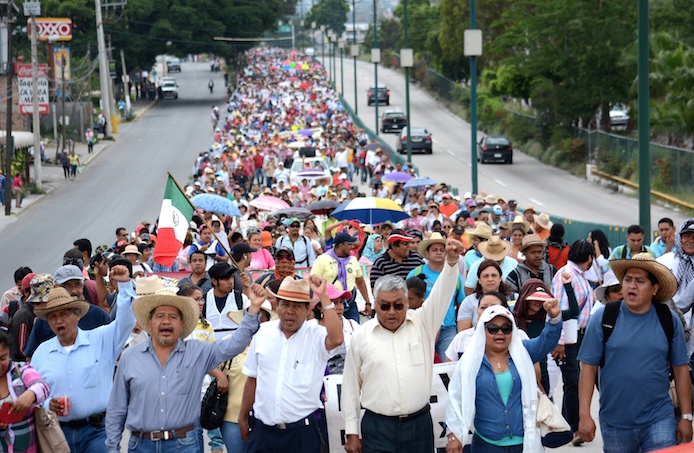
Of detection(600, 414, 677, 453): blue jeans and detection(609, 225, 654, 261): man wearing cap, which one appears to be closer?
detection(600, 414, 677, 453): blue jeans

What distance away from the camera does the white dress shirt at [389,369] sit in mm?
7324

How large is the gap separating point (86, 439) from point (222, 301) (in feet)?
6.81

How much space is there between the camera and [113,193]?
48.3m

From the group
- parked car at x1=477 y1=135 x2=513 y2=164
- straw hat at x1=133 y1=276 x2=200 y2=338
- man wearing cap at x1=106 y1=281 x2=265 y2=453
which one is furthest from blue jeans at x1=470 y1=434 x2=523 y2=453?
parked car at x1=477 y1=135 x2=513 y2=164

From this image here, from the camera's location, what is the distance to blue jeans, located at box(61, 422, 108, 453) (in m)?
7.89

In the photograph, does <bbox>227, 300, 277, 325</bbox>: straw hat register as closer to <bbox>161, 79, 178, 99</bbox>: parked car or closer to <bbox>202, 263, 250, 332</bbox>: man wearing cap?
<bbox>202, 263, 250, 332</bbox>: man wearing cap

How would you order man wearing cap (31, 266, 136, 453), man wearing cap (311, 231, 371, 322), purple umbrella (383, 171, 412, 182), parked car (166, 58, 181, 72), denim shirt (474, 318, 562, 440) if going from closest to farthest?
denim shirt (474, 318, 562, 440), man wearing cap (31, 266, 136, 453), man wearing cap (311, 231, 371, 322), purple umbrella (383, 171, 412, 182), parked car (166, 58, 181, 72)

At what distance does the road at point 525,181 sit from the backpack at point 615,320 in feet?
85.5

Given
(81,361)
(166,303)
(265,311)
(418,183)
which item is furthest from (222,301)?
(418,183)

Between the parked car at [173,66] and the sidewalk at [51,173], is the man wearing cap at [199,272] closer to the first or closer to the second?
the sidewalk at [51,173]

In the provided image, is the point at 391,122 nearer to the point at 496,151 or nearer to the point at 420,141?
the point at 420,141

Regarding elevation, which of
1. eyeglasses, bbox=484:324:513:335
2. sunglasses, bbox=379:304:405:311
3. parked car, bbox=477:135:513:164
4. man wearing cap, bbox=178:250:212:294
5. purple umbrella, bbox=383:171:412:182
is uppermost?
sunglasses, bbox=379:304:405:311

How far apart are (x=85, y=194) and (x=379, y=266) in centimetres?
3737

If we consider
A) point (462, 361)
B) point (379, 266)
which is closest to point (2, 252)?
point (379, 266)
